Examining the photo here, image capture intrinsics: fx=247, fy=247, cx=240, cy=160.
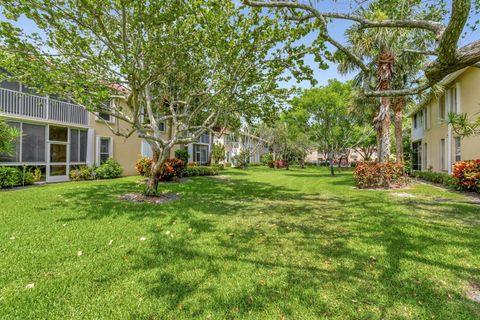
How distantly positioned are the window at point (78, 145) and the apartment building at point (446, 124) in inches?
806

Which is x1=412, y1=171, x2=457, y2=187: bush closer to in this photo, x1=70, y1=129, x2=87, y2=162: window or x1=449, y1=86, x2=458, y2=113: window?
x1=449, y1=86, x2=458, y2=113: window

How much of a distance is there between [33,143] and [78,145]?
103 inches

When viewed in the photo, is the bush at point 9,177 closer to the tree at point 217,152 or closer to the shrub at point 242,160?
the tree at point 217,152

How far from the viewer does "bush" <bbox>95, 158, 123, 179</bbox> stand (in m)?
16.0

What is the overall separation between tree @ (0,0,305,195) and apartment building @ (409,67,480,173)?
28.0 ft

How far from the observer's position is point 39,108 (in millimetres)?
13617

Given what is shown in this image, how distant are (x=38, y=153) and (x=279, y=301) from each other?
1609 centimetres

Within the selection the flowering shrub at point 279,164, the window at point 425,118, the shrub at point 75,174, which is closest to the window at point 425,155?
the window at point 425,118

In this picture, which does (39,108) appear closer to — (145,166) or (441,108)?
(145,166)

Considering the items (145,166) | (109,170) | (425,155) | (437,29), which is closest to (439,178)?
(425,155)

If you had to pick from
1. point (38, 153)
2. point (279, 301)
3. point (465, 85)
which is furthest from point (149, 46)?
point (465, 85)

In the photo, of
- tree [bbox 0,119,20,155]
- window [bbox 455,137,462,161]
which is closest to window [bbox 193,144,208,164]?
tree [bbox 0,119,20,155]

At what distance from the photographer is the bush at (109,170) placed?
52.6 feet

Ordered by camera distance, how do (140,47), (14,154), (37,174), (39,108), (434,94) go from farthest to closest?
(434,94), (39,108), (37,174), (14,154), (140,47)
